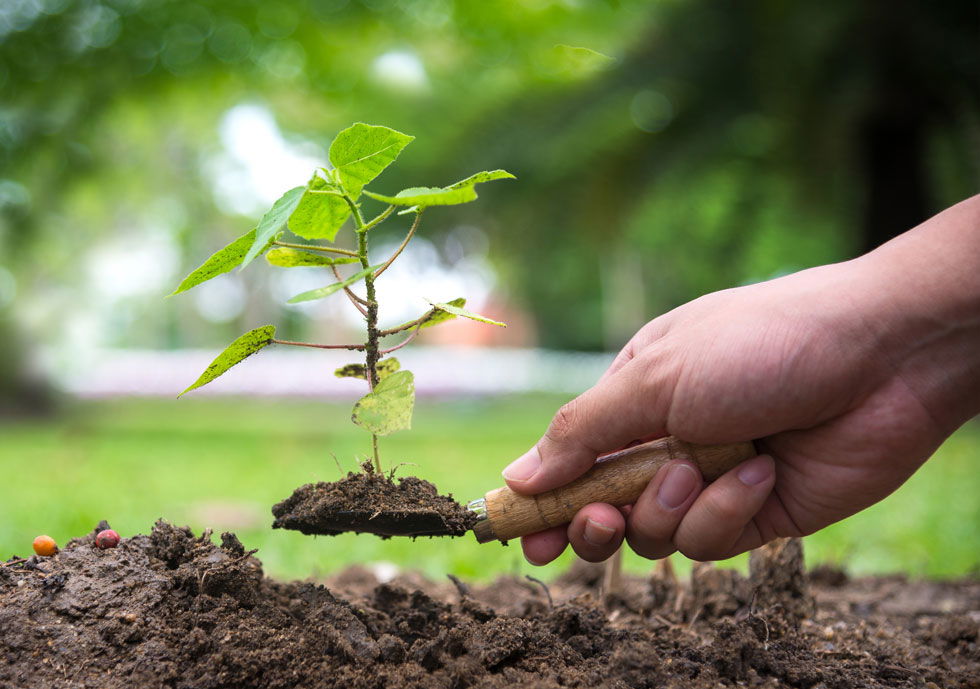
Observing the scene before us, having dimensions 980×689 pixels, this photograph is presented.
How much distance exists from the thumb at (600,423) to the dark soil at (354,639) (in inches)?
8.5

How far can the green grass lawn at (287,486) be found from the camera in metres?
2.38

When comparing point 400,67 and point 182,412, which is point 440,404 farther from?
point 400,67

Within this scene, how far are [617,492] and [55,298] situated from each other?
27.1 feet

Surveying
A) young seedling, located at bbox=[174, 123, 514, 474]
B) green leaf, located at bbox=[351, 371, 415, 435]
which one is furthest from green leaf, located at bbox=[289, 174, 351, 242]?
green leaf, located at bbox=[351, 371, 415, 435]

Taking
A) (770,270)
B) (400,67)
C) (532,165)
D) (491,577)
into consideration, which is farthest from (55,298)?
(770,270)

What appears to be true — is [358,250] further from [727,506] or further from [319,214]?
[727,506]

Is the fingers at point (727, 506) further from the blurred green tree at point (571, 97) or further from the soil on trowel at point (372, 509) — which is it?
the blurred green tree at point (571, 97)

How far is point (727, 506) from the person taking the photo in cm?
111

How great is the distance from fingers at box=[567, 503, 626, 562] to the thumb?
60 millimetres

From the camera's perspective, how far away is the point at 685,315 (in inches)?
47.1

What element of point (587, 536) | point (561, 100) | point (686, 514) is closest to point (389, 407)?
point (587, 536)

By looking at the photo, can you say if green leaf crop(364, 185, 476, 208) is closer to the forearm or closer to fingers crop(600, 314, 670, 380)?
fingers crop(600, 314, 670, 380)

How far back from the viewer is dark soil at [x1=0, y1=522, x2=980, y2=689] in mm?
933

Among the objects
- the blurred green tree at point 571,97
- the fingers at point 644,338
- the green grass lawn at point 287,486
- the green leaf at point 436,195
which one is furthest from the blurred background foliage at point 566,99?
the green leaf at point 436,195
